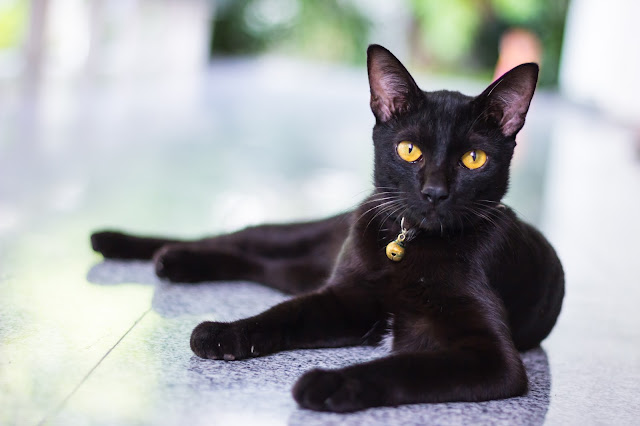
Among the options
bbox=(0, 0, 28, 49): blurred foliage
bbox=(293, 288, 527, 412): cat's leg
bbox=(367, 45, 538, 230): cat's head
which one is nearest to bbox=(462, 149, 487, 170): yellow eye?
bbox=(367, 45, 538, 230): cat's head

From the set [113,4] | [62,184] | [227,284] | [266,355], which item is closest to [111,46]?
[113,4]

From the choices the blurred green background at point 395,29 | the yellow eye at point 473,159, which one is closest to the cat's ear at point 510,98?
the yellow eye at point 473,159

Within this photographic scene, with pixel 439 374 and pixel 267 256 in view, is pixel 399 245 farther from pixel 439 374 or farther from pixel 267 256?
pixel 267 256

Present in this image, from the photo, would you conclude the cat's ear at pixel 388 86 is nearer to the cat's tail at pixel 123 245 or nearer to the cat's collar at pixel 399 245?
the cat's collar at pixel 399 245

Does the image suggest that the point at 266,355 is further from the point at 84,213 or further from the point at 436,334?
the point at 84,213

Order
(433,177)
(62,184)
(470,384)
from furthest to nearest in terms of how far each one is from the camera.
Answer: (62,184), (433,177), (470,384)

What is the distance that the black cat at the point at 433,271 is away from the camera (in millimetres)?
1559

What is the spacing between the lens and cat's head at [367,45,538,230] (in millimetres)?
1676

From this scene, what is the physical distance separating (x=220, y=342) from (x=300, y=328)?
0.22m

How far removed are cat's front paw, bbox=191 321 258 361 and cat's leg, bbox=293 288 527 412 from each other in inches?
10.9

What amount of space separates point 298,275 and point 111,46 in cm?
868

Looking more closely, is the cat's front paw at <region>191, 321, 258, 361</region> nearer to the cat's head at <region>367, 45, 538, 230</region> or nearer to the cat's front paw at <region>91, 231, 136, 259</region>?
the cat's head at <region>367, 45, 538, 230</region>

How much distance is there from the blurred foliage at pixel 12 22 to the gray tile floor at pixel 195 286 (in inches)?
21.8

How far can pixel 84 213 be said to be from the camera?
2980 mm
